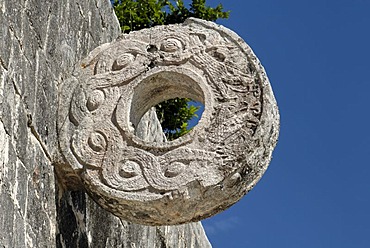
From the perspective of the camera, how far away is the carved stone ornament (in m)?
5.44

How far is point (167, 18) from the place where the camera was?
13164mm

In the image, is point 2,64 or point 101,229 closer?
point 2,64

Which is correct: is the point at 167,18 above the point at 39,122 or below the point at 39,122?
above

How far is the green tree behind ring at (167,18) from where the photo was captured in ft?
40.2

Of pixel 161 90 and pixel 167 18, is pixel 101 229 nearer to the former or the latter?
pixel 161 90

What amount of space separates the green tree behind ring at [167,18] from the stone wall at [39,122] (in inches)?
210

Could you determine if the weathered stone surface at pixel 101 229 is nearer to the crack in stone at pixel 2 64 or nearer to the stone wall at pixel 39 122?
the stone wall at pixel 39 122

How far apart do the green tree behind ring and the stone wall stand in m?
5.33

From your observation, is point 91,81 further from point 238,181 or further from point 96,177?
point 238,181

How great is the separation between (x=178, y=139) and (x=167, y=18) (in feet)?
25.2

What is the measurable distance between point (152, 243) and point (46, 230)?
7.72ft

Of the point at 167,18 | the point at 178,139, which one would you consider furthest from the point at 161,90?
the point at 167,18

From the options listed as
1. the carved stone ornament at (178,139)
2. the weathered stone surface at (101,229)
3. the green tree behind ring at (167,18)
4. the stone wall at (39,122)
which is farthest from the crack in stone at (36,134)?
the green tree behind ring at (167,18)

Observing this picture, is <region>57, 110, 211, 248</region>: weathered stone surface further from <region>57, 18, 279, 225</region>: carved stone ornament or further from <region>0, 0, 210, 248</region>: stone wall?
<region>57, 18, 279, 225</region>: carved stone ornament
